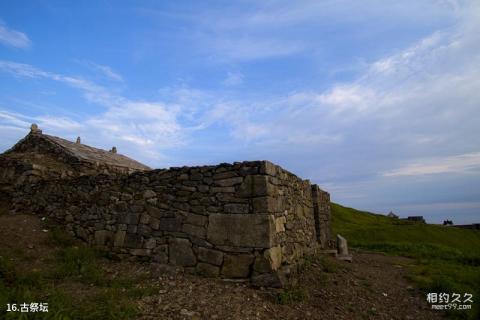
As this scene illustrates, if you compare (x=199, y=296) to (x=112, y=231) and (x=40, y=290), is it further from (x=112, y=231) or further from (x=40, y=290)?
(x=112, y=231)

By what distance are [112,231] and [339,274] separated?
253 inches

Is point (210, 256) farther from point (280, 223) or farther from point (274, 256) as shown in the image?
point (280, 223)

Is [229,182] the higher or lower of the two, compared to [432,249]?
higher

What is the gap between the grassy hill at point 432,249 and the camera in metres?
8.41

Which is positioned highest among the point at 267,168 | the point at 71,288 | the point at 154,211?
the point at 267,168

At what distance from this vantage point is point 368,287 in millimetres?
8117

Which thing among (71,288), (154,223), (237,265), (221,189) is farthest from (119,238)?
(237,265)

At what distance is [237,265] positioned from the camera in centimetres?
671

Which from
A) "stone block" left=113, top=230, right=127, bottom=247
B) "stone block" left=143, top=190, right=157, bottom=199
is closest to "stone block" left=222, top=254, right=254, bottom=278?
"stone block" left=143, top=190, right=157, bottom=199

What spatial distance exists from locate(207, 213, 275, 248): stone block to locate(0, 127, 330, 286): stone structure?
21 mm

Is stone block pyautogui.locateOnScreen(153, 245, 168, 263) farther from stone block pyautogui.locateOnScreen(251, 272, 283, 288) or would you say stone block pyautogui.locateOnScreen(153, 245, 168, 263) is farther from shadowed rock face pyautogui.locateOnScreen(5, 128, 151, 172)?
shadowed rock face pyautogui.locateOnScreen(5, 128, 151, 172)

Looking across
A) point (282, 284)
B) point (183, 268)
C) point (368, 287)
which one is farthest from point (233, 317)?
point (368, 287)

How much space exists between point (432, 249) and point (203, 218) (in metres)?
15.2

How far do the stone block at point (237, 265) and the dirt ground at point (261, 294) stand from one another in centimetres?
20
